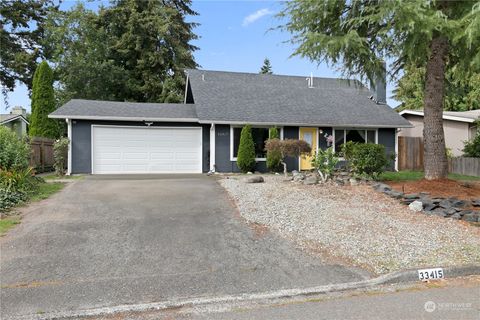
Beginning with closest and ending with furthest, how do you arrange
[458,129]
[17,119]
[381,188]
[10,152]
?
[381,188] < [10,152] < [458,129] < [17,119]

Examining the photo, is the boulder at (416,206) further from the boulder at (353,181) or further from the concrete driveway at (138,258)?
the concrete driveway at (138,258)

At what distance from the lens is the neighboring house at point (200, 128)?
14.8 meters

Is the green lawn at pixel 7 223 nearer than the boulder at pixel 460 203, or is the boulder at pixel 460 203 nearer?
the green lawn at pixel 7 223

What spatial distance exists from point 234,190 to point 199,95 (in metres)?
8.06

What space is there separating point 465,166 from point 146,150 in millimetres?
14462

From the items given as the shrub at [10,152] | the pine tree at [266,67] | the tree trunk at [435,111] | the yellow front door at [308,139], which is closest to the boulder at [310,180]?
the tree trunk at [435,111]

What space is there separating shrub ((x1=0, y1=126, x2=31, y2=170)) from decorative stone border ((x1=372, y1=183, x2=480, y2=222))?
9.76 metres

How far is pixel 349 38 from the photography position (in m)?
8.40

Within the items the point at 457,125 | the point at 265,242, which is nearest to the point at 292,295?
the point at 265,242

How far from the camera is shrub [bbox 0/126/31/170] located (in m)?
9.34

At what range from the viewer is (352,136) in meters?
17.2

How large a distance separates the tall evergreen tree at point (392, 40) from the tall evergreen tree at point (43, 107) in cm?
1448

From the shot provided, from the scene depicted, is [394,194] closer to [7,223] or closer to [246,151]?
[246,151]

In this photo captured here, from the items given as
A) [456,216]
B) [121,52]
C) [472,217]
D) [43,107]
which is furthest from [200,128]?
[121,52]
